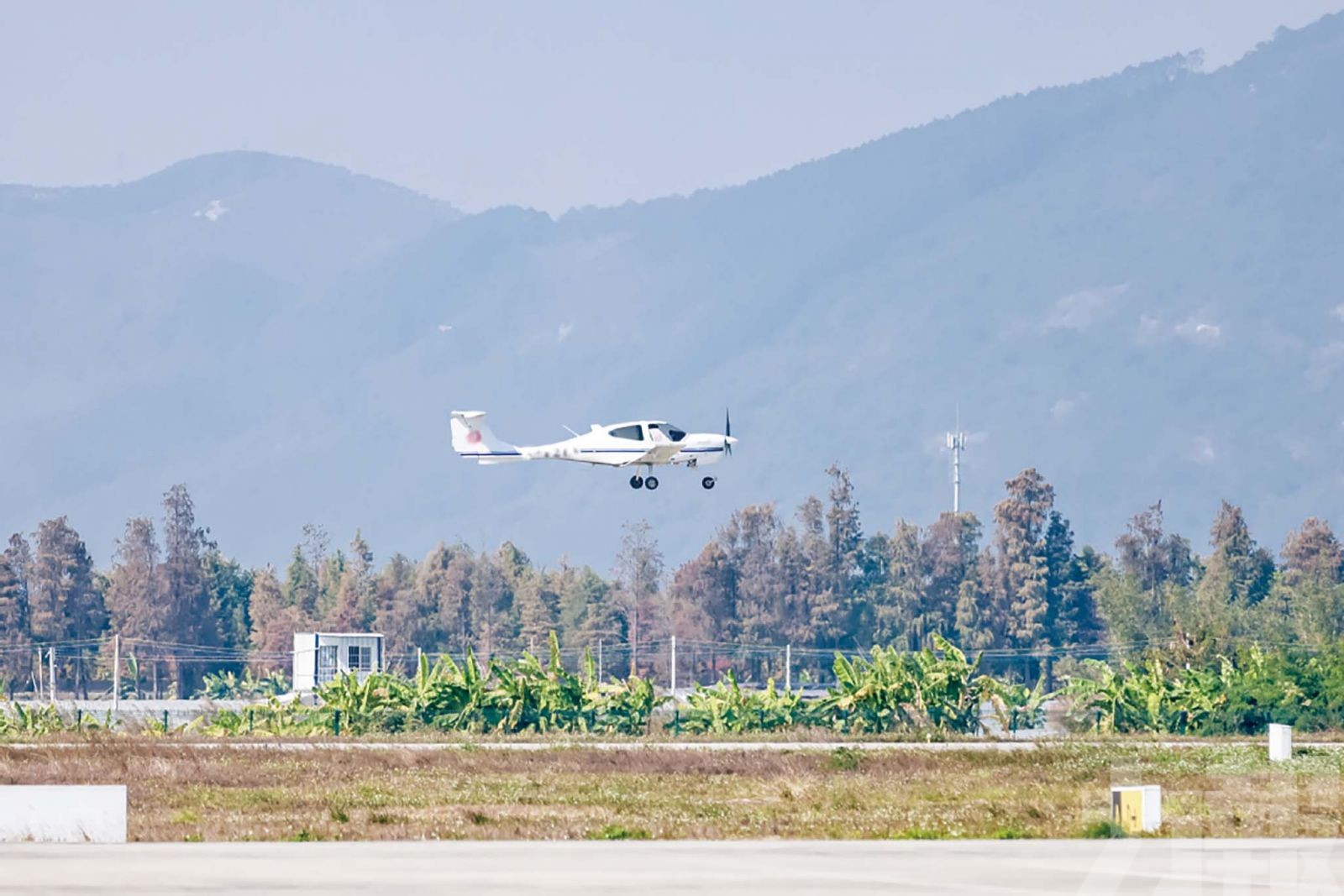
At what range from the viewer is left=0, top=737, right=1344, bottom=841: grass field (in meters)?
31.7

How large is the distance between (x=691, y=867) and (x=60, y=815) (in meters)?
8.29

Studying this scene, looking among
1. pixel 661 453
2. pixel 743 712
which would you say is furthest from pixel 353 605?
pixel 743 712

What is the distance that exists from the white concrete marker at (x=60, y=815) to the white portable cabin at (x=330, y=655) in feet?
276

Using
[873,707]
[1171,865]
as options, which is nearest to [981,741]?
[873,707]

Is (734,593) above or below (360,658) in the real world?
above

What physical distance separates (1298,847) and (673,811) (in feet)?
36.5

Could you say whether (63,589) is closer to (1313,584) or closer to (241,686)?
(241,686)

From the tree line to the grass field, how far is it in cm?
12426

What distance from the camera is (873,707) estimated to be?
64.2m

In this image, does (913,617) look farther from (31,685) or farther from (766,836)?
(766,836)

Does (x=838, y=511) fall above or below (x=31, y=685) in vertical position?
above

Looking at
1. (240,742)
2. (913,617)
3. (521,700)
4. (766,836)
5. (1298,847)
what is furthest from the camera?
(913,617)

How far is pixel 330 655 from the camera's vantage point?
4528 inches

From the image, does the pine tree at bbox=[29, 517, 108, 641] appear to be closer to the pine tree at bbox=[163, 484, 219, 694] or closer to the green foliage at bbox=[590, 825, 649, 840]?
the pine tree at bbox=[163, 484, 219, 694]
